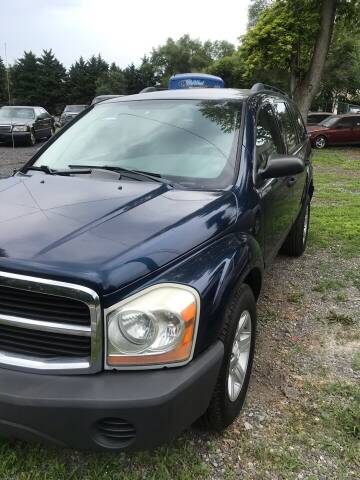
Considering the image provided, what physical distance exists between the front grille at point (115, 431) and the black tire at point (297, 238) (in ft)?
11.3

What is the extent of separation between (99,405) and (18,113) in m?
17.7

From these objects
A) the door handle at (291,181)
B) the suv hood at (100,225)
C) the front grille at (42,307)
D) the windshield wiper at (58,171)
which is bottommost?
the front grille at (42,307)

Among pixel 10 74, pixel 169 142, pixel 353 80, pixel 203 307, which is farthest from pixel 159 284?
pixel 10 74

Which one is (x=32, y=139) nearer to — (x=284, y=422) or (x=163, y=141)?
(x=163, y=141)

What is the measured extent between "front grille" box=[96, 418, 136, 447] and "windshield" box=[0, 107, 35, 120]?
1712cm

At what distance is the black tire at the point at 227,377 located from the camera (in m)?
2.23

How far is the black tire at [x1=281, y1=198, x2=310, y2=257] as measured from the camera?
5062mm

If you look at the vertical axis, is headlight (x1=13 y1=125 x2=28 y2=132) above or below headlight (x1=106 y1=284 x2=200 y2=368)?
below

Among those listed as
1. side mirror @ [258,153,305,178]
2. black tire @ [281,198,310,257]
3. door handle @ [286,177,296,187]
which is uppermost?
side mirror @ [258,153,305,178]

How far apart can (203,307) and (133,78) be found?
224 ft

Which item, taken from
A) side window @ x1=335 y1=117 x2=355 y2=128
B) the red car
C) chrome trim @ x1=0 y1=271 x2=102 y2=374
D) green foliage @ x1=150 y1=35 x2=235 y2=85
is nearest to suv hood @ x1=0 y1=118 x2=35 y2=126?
the red car

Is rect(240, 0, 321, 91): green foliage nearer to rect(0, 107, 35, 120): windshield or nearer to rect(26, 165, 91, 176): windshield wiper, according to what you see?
rect(0, 107, 35, 120): windshield

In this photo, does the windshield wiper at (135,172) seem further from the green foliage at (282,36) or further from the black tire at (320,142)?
the black tire at (320,142)

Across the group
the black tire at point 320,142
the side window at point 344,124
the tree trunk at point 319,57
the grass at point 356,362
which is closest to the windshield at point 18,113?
the tree trunk at point 319,57
